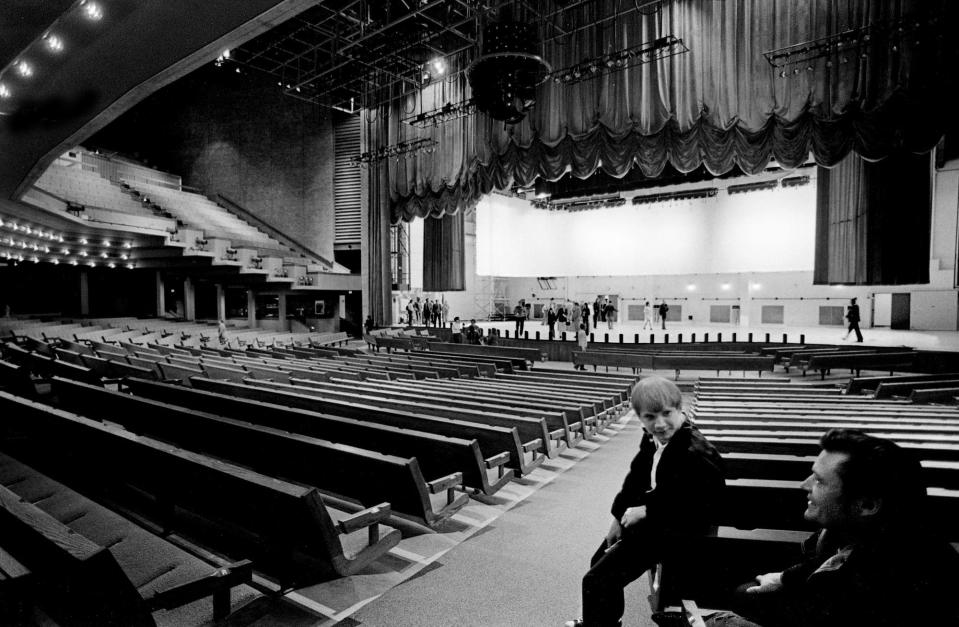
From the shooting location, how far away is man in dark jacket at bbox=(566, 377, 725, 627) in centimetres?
179

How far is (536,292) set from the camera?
29391mm

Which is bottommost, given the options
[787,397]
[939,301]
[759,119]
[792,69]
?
[787,397]

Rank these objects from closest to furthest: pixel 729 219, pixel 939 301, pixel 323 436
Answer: pixel 323 436
pixel 939 301
pixel 729 219

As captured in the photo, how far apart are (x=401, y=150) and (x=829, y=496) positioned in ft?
60.1

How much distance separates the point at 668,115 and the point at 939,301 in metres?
12.8

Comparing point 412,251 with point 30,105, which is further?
point 412,251

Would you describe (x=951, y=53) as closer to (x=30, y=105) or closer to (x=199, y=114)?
(x=30, y=105)

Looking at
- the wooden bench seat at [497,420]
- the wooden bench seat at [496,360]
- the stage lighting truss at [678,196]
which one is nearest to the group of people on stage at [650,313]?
the stage lighting truss at [678,196]

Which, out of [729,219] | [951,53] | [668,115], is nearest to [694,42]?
[668,115]

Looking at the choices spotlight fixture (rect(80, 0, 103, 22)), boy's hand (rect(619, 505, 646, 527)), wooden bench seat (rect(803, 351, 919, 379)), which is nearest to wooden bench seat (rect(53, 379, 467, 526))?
boy's hand (rect(619, 505, 646, 527))

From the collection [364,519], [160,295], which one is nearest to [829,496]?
[364,519]

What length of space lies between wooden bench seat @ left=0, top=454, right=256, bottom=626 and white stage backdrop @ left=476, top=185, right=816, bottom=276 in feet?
69.1

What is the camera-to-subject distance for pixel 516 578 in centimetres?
250

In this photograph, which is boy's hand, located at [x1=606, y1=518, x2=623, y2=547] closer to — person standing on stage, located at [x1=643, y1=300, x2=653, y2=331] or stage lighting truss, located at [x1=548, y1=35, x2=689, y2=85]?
stage lighting truss, located at [x1=548, y1=35, x2=689, y2=85]
